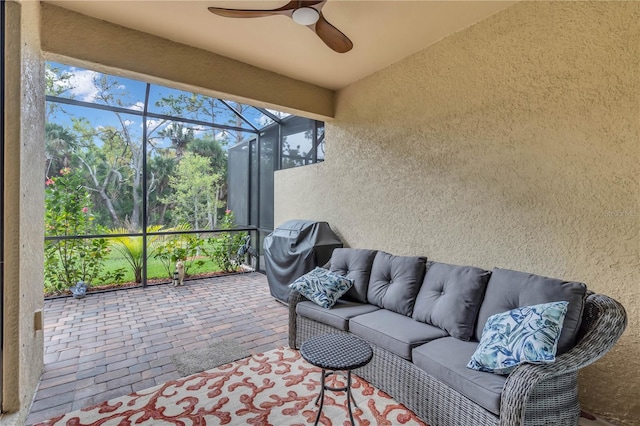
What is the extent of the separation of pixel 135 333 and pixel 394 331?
2.93 metres

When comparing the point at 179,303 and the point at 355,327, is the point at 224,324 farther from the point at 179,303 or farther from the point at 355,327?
the point at 355,327

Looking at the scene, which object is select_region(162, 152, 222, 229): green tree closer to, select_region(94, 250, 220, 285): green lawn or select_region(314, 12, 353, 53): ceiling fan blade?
select_region(94, 250, 220, 285): green lawn

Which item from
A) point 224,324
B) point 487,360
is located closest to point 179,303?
point 224,324

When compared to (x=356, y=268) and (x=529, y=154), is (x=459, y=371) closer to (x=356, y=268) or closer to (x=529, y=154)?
(x=356, y=268)

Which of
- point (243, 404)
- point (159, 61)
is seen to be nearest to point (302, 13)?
point (159, 61)

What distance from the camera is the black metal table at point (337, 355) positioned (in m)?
1.78

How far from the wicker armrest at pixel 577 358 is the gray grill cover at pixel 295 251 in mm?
2676

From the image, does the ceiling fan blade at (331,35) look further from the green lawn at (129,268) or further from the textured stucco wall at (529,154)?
the green lawn at (129,268)

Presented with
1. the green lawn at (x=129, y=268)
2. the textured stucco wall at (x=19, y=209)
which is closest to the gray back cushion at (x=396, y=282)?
the textured stucco wall at (x=19, y=209)

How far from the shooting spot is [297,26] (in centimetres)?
275

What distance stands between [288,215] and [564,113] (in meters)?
4.06

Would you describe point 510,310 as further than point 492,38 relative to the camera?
No

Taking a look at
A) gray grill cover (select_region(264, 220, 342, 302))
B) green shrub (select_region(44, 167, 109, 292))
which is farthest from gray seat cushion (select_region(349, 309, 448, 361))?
green shrub (select_region(44, 167, 109, 292))

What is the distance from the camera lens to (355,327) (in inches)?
96.8
